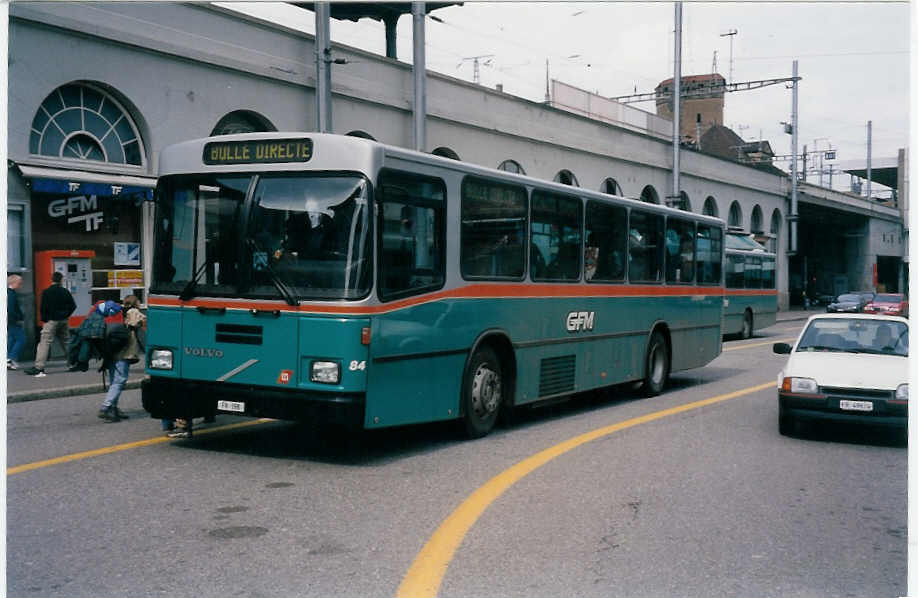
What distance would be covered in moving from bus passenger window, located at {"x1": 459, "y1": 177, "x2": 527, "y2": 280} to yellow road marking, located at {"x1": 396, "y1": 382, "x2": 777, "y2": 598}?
6.52 feet

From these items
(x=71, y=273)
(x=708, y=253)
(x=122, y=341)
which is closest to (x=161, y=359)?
(x=122, y=341)

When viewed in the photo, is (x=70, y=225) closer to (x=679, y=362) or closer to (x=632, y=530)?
(x=679, y=362)

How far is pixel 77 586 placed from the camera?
512 centimetres

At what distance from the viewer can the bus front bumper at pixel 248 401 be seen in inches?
325

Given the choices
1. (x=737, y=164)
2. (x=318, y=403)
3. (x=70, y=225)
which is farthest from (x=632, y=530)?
(x=737, y=164)

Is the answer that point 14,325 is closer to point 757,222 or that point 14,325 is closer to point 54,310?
point 54,310

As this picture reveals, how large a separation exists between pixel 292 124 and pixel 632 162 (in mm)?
19127

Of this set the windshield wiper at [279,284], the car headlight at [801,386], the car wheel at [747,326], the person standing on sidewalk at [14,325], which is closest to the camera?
the windshield wiper at [279,284]

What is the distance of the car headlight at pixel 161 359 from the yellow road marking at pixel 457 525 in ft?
10.5

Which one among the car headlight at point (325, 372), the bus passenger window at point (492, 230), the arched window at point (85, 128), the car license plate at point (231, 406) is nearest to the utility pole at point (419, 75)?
the arched window at point (85, 128)

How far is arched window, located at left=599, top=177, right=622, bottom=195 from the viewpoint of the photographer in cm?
3741

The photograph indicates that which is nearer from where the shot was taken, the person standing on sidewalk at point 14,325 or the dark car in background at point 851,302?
the person standing on sidewalk at point 14,325

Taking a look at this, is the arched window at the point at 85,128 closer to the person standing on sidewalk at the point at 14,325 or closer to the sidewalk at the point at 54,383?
the person standing on sidewalk at the point at 14,325

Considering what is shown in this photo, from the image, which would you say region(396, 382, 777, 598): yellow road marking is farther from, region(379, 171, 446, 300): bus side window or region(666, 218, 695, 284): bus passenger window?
region(666, 218, 695, 284): bus passenger window
